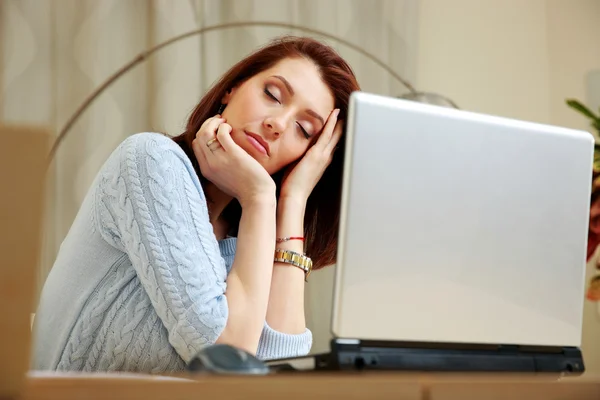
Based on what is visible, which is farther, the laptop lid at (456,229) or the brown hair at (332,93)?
the brown hair at (332,93)

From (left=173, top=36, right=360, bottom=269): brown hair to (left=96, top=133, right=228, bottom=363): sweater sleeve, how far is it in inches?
10.3

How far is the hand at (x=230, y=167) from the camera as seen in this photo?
1259 millimetres

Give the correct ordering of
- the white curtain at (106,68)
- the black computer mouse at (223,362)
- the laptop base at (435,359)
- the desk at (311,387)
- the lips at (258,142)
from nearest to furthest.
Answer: the desk at (311,387), the black computer mouse at (223,362), the laptop base at (435,359), the lips at (258,142), the white curtain at (106,68)

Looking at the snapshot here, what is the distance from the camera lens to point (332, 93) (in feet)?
4.79

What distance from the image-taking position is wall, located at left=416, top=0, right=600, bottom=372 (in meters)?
2.87

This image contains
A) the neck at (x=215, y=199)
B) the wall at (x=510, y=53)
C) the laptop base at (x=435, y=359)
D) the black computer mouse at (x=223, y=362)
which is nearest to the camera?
the black computer mouse at (x=223, y=362)

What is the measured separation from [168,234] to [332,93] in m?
0.52

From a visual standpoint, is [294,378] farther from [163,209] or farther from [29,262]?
[163,209]

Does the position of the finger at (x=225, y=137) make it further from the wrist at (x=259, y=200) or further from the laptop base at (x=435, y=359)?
the laptop base at (x=435, y=359)

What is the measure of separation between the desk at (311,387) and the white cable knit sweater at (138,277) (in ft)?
1.79

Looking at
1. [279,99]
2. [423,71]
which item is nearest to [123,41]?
[423,71]

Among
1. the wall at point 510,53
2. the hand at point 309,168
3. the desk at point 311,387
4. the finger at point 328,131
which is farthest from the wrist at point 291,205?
the wall at point 510,53

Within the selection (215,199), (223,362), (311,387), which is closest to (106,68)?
(215,199)

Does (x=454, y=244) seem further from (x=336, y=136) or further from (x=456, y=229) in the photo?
(x=336, y=136)
